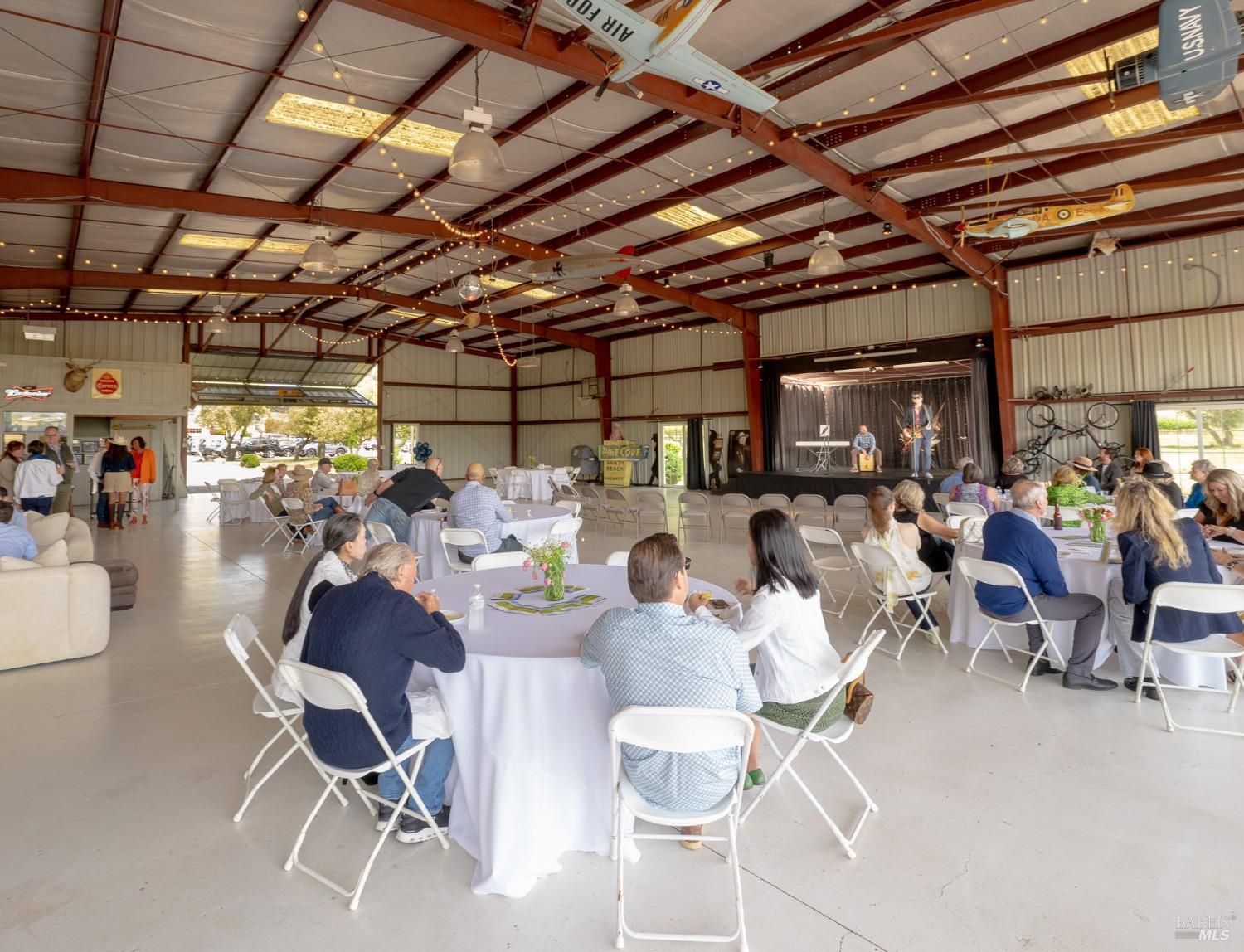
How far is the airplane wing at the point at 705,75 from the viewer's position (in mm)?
3676

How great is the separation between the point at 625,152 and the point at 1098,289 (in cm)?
933

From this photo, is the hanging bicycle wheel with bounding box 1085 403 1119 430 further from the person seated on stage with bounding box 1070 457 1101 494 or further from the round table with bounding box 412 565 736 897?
the round table with bounding box 412 565 736 897

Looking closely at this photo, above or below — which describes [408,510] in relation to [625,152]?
below

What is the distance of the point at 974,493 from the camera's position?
21.6 feet

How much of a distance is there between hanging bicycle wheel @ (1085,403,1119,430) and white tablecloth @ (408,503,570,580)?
10833 mm

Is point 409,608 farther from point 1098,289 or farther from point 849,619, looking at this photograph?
point 1098,289

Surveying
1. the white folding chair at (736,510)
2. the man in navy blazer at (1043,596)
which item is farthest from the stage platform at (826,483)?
the man in navy blazer at (1043,596)

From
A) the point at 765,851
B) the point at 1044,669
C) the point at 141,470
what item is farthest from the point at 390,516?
the point at 141,470

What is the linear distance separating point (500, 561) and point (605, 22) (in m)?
3.15

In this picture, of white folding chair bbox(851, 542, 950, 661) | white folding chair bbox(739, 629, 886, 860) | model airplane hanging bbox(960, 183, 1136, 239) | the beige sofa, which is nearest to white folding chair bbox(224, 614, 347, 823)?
white folding chair bbox(739, 629, 886, 860)

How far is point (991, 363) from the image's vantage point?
1327cm

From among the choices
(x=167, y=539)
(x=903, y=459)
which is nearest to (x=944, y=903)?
(x=167, y=539)

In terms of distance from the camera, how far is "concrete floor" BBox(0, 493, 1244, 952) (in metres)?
2.01

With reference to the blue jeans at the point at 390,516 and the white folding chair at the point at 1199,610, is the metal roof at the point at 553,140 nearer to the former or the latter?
the blue jeans at the point at 390,516
